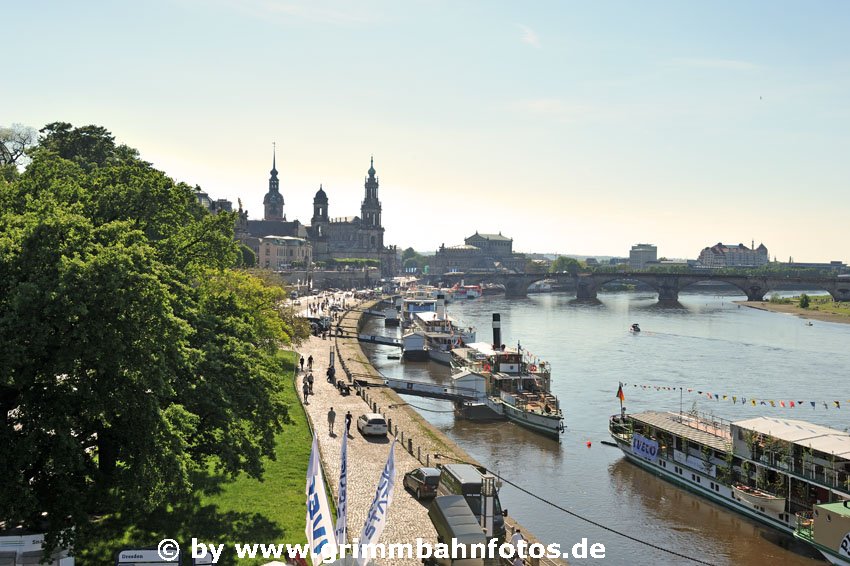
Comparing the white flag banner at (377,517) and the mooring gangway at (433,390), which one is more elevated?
the white flag banner at (377,517)

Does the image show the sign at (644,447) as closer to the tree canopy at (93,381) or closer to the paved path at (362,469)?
the paved path at (362,469)

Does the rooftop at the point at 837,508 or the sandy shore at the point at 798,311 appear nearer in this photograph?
the rooftop at the point at 837,508

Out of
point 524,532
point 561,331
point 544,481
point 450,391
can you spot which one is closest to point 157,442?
point 524,532

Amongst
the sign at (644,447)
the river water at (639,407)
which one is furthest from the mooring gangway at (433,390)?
the sign at (644,447)

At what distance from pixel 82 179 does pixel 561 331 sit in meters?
90.4

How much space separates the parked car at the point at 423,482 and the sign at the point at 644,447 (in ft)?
50.0

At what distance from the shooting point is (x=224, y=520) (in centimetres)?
2334

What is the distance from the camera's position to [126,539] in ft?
67.9

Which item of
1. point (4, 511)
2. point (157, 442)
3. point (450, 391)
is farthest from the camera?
point (450, 391)

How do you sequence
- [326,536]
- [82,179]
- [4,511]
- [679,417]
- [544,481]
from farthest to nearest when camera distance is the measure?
[679,417], [544,481], [82,179], [4,511], [326,536]

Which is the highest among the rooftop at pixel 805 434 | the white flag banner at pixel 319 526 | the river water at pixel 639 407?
the white flag banner at pixel 319 526

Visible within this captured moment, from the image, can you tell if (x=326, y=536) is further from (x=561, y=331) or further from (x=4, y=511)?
(x=561, y=331)

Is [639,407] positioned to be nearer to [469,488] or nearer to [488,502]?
[469,488]

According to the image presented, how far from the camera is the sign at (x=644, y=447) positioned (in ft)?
129
